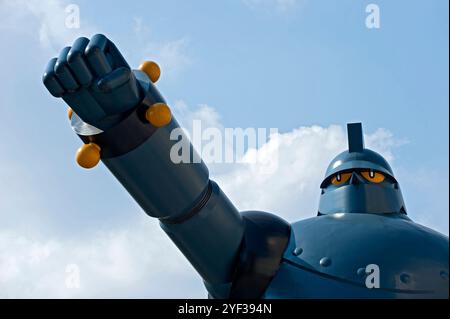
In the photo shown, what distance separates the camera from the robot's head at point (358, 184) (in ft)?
19.0

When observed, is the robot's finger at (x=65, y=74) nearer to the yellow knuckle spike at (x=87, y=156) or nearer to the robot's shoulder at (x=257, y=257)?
the yellow knuckle spike at (x=87, y=156)

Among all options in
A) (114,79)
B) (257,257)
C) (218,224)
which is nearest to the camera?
(114,79)

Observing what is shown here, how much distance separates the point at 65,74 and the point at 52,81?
11cm

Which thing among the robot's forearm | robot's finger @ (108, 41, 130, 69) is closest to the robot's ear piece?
the robot's forearm

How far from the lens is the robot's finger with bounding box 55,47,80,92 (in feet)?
12.4

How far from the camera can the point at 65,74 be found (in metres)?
3.78

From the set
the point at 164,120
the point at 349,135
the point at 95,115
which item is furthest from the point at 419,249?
the point at 95,115

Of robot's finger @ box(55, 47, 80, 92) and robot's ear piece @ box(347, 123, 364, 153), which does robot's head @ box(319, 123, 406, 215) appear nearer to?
robot's ear piece @ box(347, 123, 364, 153)

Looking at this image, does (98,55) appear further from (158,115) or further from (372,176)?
(372,176)

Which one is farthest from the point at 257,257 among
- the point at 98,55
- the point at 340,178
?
the point at 98,55

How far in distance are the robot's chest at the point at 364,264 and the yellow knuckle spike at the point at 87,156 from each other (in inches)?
67.4

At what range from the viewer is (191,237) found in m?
4.63

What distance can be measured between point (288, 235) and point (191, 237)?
2.91 ft
